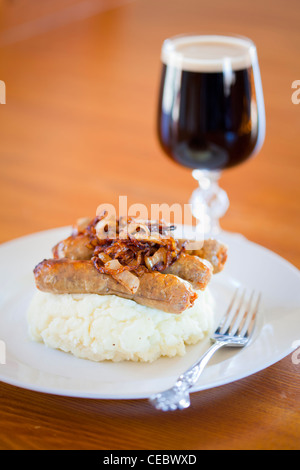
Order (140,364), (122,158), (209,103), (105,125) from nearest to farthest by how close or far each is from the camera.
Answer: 1. (140,364)
2. (209,103)
3. (122,158)
4. (105,125)

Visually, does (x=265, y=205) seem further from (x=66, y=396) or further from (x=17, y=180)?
(x=66, y=396)

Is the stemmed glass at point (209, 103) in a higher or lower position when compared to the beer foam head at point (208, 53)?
lower

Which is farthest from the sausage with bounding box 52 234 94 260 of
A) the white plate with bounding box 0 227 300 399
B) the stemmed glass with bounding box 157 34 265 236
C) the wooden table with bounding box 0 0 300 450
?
the stemmed glass with bounding box 157 34 265 236

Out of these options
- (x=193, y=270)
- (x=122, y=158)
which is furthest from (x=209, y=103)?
(x=122, y=158)

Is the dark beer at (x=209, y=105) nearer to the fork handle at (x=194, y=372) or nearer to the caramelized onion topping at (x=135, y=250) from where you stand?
the caramelized onion topping at (x=135, y=250)

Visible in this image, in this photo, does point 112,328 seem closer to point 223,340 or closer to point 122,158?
point 223,340

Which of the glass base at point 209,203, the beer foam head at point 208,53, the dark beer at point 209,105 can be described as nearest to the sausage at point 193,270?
A: the dark beer at point 209,105

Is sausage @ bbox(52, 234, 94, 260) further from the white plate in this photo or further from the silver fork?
the silver fork
